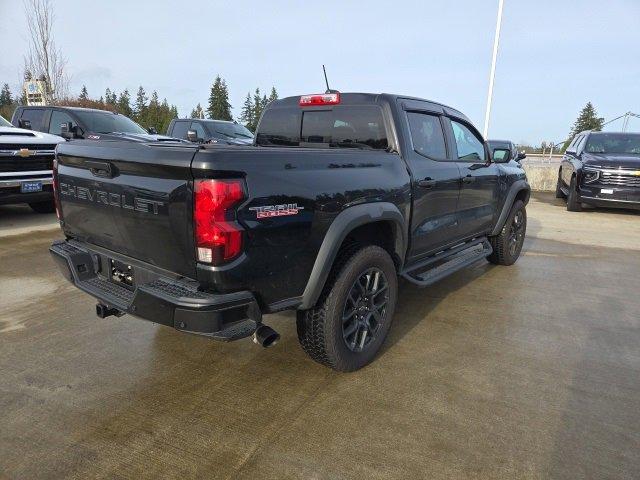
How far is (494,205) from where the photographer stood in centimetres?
502

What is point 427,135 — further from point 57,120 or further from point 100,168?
point 57,120

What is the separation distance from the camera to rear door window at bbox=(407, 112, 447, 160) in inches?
143

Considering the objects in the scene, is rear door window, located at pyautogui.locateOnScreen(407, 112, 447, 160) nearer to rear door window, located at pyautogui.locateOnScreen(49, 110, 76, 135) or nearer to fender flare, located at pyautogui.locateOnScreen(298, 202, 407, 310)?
fender flare, located at pyautogui.locateOnScreen(298, 202, 407, 310)

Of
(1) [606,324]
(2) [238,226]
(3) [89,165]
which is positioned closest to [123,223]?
(3) [89,165]

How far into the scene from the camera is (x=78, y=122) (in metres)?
8.55

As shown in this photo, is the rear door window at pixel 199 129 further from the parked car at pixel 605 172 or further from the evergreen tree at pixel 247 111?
the evergreen tree at pixel 247 111

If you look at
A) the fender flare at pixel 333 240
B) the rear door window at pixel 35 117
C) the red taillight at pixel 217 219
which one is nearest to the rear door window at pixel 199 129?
the rear door window at pixel 35 117

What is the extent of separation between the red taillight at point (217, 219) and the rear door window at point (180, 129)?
1070cm

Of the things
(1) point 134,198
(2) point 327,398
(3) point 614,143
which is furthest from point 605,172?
(1) point 134,198

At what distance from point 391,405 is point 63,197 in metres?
2.51

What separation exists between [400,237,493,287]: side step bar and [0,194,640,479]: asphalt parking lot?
1.34 feet

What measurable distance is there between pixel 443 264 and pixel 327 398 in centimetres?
194

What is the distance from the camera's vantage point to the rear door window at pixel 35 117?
9.05m

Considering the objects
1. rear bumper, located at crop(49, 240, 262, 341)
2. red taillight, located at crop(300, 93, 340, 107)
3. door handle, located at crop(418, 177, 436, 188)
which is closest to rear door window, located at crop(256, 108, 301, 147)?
red taillight, located at crop(300, 93, 340, 107)
